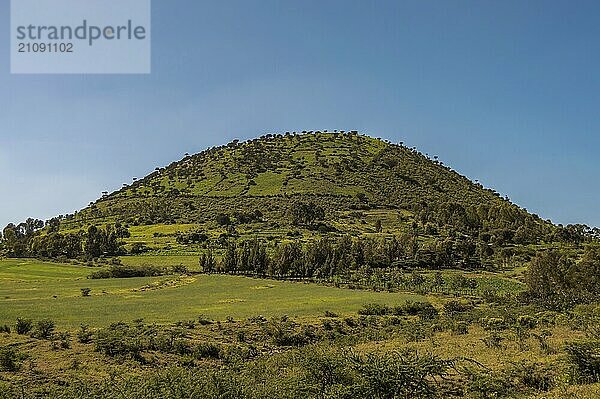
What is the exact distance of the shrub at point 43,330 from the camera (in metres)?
44.1

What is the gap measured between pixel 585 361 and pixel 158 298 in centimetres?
5320

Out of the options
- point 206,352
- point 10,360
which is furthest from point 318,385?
point 10,360

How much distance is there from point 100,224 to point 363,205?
81.4 metres

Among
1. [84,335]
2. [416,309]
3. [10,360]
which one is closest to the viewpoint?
[10,360]

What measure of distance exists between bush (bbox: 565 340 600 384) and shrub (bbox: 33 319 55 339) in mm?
38347

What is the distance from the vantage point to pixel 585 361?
26.8 m

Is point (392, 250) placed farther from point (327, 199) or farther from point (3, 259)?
point (3, 259)

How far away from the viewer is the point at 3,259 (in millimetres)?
112250

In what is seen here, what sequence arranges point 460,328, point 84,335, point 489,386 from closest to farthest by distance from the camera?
point 489,386, point 84,335, point 460,328

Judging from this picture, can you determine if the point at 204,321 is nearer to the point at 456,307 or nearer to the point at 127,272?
the point at 456,307

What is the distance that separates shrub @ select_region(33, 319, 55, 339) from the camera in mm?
44062

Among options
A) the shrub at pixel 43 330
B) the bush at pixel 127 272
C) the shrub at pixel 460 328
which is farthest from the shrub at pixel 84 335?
the bush at pixel 127 272

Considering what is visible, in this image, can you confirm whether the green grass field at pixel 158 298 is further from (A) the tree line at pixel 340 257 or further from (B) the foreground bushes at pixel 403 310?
(A) the tree line at pixel 340 257

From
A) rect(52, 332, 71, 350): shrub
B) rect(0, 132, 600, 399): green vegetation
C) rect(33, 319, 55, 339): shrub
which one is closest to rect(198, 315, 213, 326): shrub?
rect(0, 132, 600, 399): green vegetation
